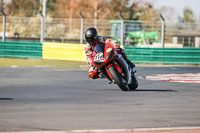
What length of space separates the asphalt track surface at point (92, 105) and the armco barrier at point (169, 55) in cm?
1029

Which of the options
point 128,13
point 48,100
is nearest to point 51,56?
point 48,100

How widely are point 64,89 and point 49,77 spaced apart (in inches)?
156

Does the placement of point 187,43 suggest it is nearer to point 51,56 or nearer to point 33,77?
point 51,56

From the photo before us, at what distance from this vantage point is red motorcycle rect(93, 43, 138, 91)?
39.9ft

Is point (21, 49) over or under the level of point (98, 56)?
under

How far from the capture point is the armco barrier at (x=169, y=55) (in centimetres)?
2555

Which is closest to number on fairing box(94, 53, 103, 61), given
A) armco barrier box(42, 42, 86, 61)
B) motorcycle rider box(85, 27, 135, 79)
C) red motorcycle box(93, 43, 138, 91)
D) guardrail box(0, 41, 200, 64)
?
red motorcycle box(93, 43, 138, 91)

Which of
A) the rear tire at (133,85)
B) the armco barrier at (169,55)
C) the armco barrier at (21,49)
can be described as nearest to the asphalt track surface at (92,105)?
the rear tire at (133,85)

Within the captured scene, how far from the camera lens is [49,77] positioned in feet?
56.1

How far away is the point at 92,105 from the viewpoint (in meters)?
9.95

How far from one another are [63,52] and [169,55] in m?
5.61

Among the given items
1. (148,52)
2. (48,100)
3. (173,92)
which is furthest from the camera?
(148,52)

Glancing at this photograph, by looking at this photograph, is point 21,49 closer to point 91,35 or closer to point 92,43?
point 92,43

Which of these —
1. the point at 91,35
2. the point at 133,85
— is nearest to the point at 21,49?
the point at 133,85
